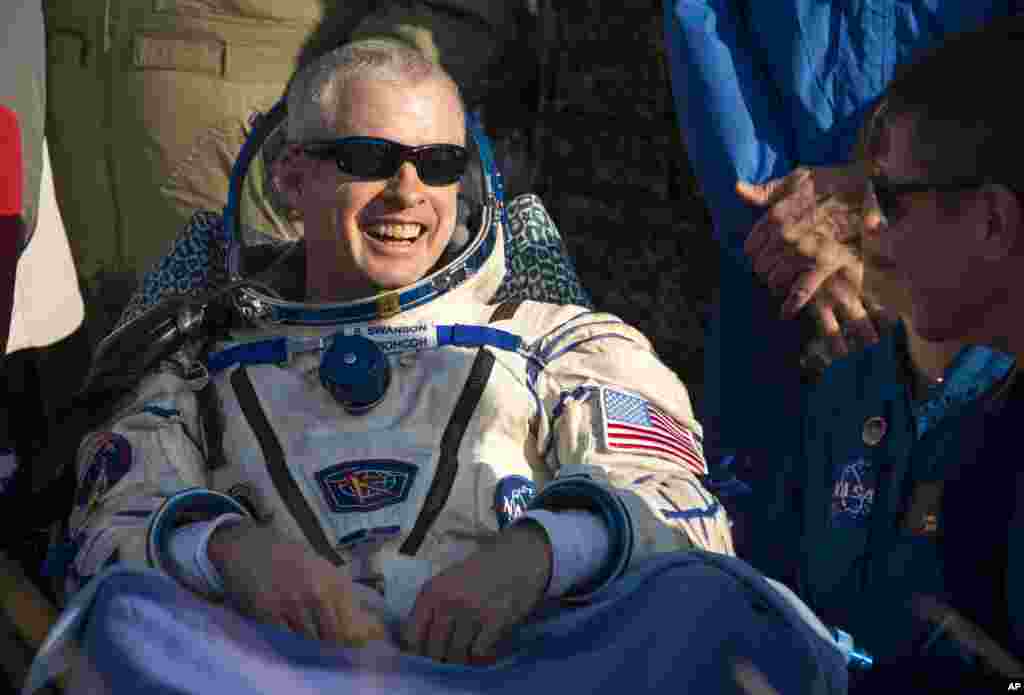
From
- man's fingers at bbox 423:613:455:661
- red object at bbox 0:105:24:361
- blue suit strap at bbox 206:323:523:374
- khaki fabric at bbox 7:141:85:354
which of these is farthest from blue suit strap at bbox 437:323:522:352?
khaki fabric at bbox 7:141:85:354

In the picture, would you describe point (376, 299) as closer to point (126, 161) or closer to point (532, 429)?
point (532, 429)

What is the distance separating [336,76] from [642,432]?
34.9 inches

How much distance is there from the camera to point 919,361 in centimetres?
243

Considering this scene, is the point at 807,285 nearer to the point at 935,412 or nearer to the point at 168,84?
the point at 935,412

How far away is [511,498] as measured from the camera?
100 inches

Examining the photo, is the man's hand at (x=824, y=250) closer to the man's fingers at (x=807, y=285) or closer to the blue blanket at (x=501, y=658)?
the man's fingers at (x=807, y=285)

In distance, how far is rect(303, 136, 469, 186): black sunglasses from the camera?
274cm

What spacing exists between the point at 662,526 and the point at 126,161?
2.00 meters

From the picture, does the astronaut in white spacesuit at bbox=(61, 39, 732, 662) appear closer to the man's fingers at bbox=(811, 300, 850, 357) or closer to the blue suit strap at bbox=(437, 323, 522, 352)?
the blue suit strap at bbox=(437, 323, 522, 352)

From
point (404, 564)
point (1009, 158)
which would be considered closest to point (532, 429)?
point (404, 564)

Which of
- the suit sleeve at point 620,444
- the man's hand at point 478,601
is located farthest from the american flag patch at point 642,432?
the man's hand at point 478,601

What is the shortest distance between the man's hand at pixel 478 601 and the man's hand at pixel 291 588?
0.27 feet

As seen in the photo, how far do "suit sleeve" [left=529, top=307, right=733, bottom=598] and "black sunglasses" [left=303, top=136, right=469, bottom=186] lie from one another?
391 mm

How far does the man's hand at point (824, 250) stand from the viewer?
2.84 metres
